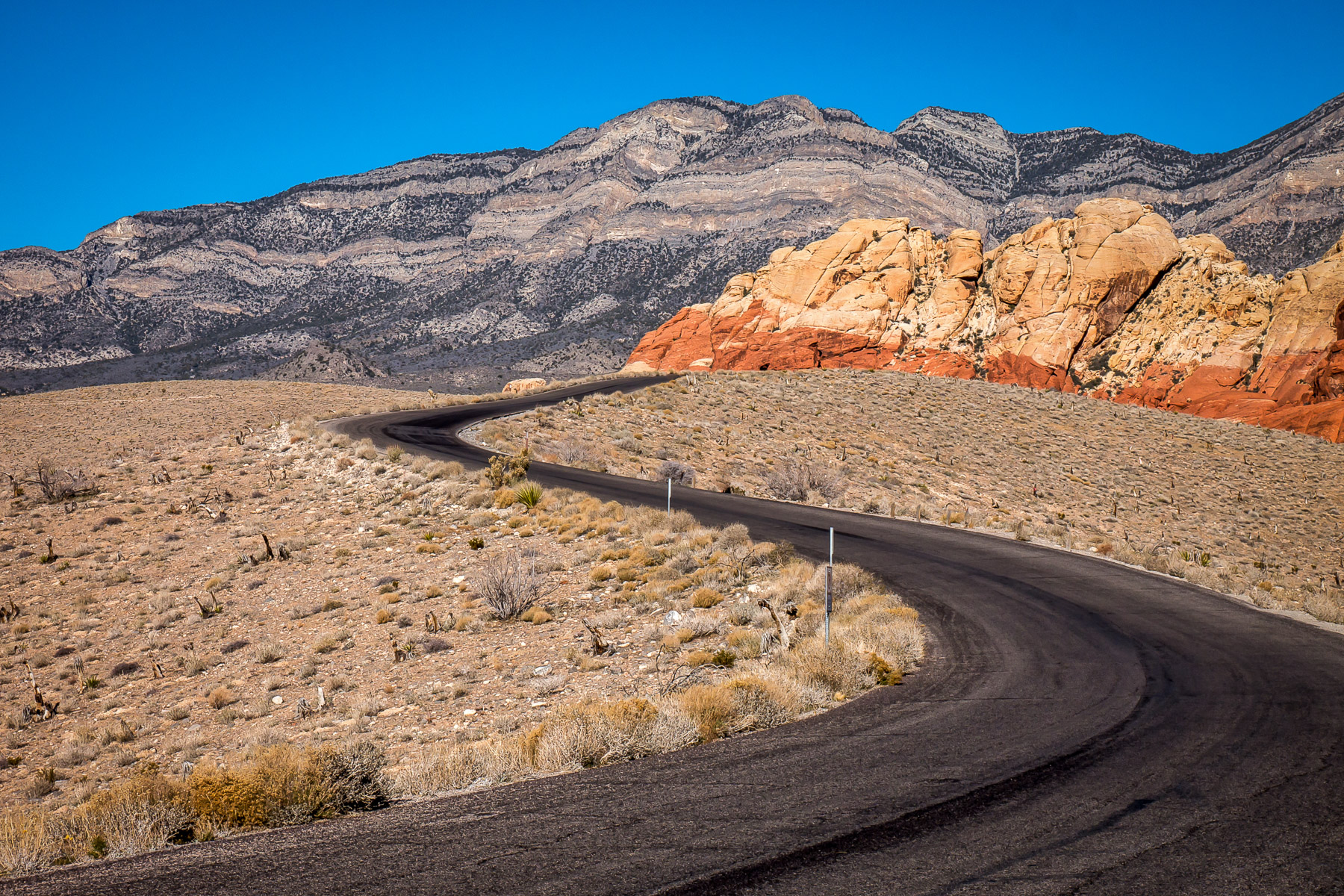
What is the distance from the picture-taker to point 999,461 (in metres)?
38.0

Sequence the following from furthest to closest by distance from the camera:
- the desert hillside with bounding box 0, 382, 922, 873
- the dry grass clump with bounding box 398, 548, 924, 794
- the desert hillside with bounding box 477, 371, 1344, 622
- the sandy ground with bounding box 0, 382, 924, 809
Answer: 1. the desert hillside with bounding box 477, 371, 1344, 622
2. the sandy ground with bounding box 0, 382, 924, 809
3. the dry grass clump with bounding box 398, 548, 924, 794
4. the desert hillside with bounding box 0, 382, 922, 873

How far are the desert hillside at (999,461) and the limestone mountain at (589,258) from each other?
82.5 m

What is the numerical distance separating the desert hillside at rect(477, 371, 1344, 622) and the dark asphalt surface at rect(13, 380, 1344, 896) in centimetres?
1085

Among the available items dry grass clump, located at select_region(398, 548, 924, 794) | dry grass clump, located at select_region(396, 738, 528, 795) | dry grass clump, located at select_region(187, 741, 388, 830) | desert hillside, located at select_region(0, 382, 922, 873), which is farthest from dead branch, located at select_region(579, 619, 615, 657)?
dry grass clump, located at select_region(187, 741, 388, 830)

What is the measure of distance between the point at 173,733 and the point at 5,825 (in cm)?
661

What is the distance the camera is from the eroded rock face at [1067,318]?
5328cm

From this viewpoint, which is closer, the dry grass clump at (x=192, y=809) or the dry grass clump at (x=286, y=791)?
the dry grass clump at (x=192, y=809)

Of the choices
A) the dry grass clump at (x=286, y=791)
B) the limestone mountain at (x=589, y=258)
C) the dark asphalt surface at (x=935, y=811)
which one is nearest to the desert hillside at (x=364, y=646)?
the dry grass clump at (x=286, y=791)

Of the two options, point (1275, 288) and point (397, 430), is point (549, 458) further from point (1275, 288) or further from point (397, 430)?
point (1275, 288)

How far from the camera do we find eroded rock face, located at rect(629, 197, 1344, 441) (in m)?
53.3

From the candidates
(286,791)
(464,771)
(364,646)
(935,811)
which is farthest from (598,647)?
(935,811)

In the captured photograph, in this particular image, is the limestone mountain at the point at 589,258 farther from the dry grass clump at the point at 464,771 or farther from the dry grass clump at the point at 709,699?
the dry grass clump at the point at 464,771

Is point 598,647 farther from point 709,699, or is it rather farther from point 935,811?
point 935,811

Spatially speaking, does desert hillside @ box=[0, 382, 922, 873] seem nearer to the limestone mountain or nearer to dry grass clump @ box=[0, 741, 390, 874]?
dry grass clump @ box=[0, 741, 390, 874]
